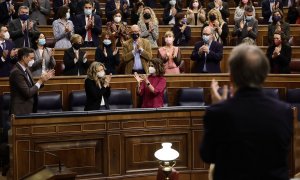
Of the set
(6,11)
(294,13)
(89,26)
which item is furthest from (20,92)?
(294,13)

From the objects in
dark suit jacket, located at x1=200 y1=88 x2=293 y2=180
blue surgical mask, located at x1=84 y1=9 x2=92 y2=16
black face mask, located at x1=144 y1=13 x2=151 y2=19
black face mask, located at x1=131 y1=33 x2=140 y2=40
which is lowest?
dark suit jacket, located at x1=200 y1=88 x2=293 y2=180

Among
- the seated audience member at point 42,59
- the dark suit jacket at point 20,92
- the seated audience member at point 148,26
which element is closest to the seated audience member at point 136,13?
the seated audience member at point 148,26

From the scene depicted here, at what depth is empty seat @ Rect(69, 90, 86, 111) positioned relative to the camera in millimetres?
7637

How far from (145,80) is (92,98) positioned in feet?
2.06

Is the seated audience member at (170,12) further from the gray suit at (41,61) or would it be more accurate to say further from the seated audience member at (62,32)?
the gray suit at (41,61)

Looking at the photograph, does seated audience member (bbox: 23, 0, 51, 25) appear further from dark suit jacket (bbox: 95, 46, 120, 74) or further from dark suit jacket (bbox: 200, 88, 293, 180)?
dark suit jacket (bbox: 200, 88, 293, 180)

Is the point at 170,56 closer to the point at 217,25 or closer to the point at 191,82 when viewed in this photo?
the point at 191,82

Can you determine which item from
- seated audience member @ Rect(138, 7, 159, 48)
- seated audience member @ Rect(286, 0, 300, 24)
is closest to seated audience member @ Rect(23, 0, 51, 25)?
seated audience member @ Rect(138, 7, 159, 48)

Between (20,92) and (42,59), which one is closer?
(20,92)

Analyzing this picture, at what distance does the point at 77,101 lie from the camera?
7648 millimetres

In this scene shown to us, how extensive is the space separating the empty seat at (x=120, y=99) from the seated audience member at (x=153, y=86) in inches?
16.0

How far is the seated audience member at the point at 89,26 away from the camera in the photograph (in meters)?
9.52

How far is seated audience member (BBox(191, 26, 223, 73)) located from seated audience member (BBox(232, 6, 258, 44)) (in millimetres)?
1109

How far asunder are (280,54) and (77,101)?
2713 mm
